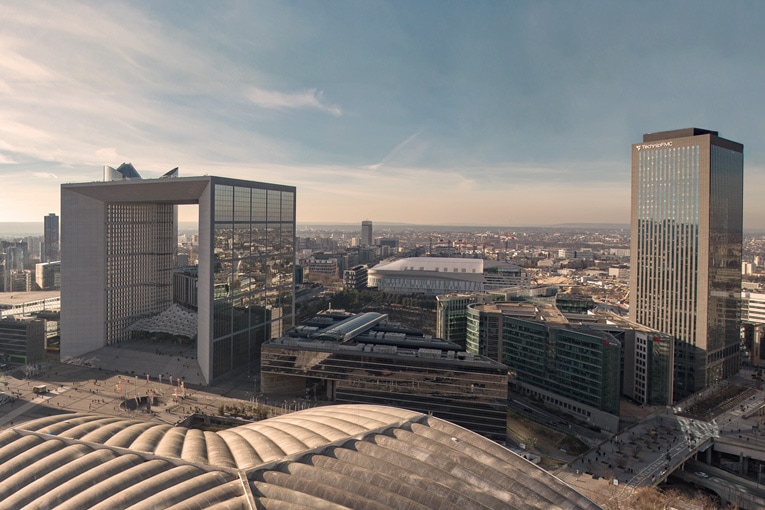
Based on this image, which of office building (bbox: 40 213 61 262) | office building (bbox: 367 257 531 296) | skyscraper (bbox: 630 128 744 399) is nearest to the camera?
skyscraper (bbox: 630 128 744 399)

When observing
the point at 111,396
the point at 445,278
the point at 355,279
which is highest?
the point at 445,278

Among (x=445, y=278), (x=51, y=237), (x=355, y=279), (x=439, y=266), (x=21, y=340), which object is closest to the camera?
(x=21, y=340)

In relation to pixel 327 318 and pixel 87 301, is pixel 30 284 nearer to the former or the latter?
pixel 87 301

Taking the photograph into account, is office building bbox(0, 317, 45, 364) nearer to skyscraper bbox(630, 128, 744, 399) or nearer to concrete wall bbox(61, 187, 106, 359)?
concrete wall bbox(61, 187, 106, 359)

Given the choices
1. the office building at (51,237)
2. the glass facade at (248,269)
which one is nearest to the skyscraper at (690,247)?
the glass facade at (248,269)

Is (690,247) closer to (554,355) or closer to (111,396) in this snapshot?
(554,355)

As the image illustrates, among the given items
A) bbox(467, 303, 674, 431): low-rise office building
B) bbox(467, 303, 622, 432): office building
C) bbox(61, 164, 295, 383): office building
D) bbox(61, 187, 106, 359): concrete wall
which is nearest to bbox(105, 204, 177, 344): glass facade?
bbox(61, 164, 295, 383): office building

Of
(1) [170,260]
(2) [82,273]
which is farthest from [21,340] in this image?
(1) [170,260]
